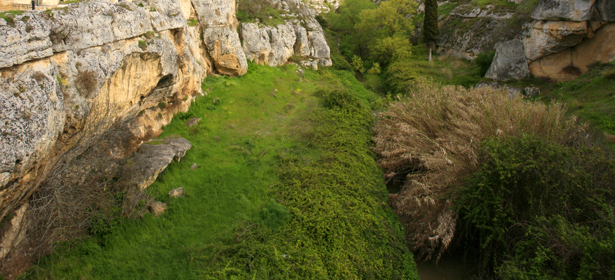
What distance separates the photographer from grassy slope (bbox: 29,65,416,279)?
7.68 meters

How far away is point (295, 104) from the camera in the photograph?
61.7 ft

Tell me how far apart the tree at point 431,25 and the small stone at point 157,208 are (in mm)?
27705

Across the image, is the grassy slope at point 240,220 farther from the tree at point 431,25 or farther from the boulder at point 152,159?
the tree at point 431,25

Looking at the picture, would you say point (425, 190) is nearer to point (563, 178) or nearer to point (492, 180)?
point (492, 180)

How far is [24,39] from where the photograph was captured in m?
6.41

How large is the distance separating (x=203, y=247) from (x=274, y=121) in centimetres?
878

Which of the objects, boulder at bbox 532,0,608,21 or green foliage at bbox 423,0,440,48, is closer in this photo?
boulder at bbox 532,0,608,21

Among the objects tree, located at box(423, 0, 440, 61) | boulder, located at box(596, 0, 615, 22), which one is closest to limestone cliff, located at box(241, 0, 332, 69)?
tree, located at box(423, 0, 440, 61)

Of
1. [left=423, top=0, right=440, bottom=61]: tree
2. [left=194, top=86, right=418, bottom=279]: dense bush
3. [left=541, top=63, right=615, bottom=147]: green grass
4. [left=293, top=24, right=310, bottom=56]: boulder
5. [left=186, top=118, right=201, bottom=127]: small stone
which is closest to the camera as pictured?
[left=194, top=86, right=418, bottom=279]: dense bush

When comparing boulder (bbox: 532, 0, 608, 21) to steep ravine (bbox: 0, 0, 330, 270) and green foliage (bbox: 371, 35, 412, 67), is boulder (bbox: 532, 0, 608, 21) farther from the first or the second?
steep ravine (bbox: 0, 0, 330, 270)

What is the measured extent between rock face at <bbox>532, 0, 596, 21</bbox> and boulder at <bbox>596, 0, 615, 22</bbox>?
384 mm

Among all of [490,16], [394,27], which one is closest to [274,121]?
[394,27]

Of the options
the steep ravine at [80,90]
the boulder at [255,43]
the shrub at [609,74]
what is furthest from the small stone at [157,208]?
the shrub at [609,74]

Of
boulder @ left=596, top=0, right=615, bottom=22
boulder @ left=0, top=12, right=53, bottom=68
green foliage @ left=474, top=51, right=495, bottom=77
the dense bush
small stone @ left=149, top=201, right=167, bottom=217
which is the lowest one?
the dense bush
